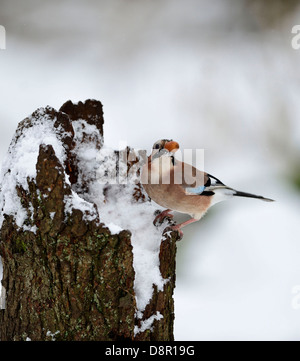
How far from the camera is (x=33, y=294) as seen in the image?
153 centimetres

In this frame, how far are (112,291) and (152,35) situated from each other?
2564 millimetres

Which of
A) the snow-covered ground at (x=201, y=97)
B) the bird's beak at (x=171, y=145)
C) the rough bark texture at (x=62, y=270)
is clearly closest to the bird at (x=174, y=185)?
the bird's beak at (x=171, y=145)

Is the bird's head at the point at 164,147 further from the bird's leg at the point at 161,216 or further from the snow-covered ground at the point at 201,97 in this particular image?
the snow-covered ground at the point at 201,97

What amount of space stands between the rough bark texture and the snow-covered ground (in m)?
1.52

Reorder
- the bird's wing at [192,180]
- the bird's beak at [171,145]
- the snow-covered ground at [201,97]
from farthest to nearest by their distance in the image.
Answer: the snow-covered ground at [201,97] < the bird's wing at [192,180] < the bird's beak at [171,145]

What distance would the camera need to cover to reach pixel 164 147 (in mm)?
1841

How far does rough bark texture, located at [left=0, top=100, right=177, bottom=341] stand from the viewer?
4.83 feet

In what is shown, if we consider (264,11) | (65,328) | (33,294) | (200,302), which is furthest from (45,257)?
(264,11)

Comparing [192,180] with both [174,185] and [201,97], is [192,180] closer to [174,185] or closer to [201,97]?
[174,185]

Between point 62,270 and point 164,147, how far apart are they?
660mm

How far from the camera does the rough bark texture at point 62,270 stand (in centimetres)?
147

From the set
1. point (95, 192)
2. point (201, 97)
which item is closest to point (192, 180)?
point (95, 192)

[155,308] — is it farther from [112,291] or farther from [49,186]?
[49,186]

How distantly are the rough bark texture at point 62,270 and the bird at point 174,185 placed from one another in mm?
375
